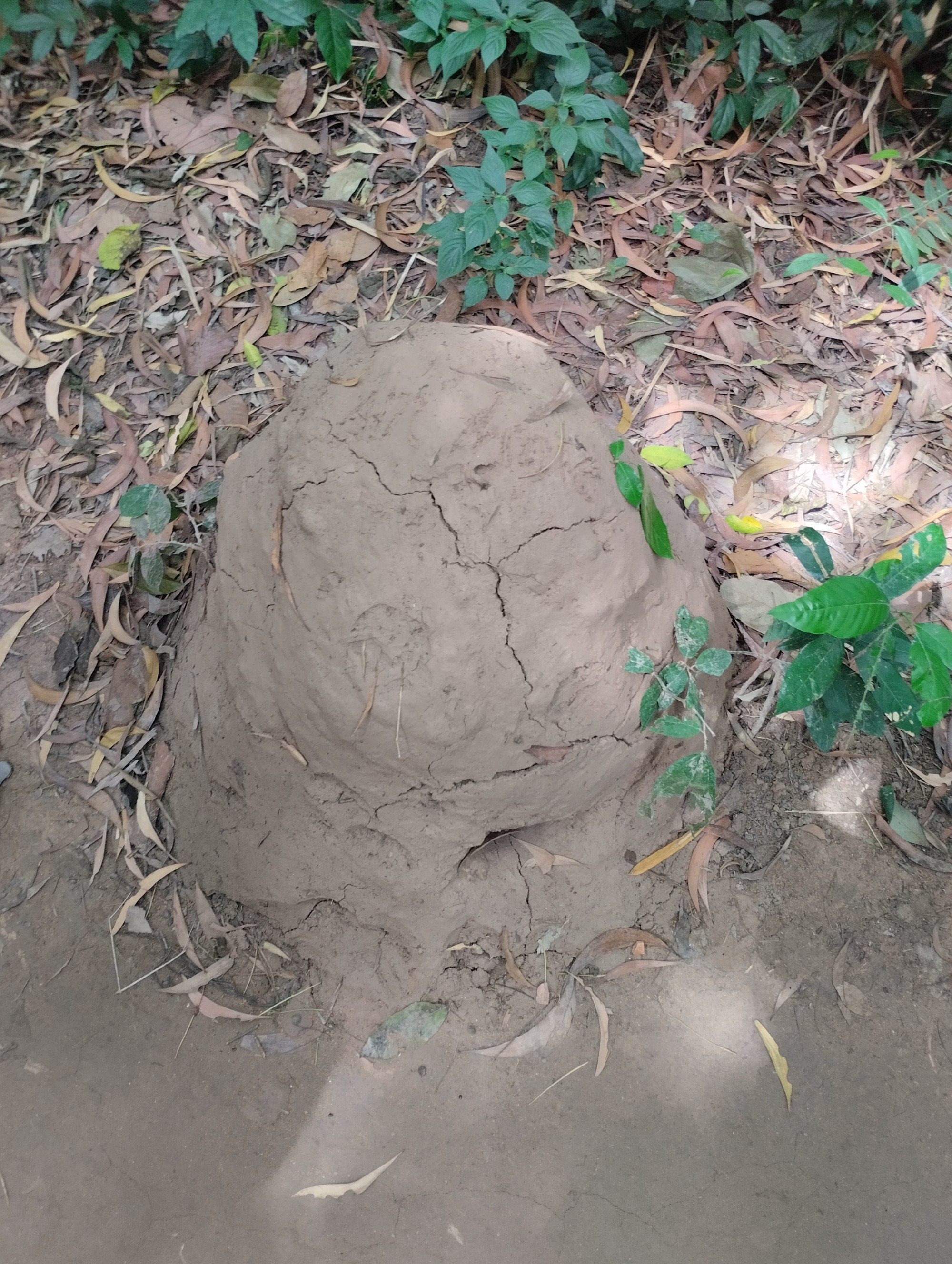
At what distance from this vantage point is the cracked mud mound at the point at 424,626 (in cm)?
167

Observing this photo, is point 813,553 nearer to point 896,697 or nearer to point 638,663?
point 896,697

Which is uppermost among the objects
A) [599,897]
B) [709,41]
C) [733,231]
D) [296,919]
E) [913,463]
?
[709,41]

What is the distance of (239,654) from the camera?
1.89m

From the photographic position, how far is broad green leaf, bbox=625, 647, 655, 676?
175 centimetres

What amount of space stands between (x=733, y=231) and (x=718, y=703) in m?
1.76

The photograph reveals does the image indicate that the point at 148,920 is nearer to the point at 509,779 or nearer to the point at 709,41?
the point at 509,779

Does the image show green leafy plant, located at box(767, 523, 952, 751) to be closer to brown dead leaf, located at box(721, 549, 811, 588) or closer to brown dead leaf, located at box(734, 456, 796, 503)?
brown dead leaf, located at box(721, 549, 811, 588)

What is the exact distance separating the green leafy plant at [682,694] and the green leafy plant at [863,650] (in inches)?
6.0

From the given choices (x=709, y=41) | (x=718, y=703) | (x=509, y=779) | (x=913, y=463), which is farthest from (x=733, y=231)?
(x=509, y=779)

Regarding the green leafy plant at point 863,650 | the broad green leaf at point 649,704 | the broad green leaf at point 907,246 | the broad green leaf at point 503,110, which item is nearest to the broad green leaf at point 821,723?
the green leafy plant at point 863,650

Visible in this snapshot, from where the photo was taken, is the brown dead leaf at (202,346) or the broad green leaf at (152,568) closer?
the broad green leaf at (152,568)

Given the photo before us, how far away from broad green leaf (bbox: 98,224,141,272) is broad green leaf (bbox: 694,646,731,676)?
92.3 inches

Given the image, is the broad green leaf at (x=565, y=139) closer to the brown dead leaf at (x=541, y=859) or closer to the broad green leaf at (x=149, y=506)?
the broad green leaf at (x=149, y=506)

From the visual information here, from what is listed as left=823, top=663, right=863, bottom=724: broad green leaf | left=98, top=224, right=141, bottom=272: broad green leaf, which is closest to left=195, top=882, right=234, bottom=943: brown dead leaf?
left=823, top=663, right=863, bottom=724: broad green leaf
